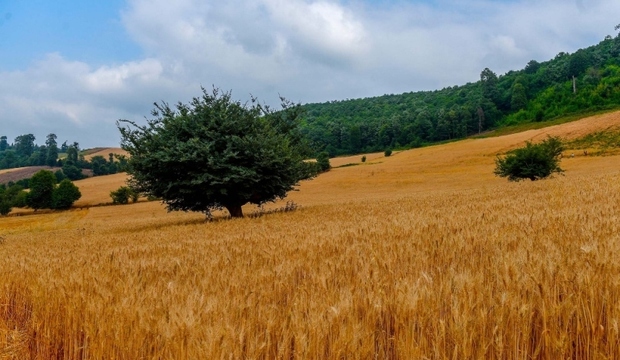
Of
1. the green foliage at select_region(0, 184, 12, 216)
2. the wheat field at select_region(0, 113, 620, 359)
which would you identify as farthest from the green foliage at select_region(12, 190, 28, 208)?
the wheat field at select_region(0, 113, 620, 359)

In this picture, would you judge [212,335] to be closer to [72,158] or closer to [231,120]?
[231,120]

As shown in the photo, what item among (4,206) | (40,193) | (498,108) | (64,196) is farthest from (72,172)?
(498,108)

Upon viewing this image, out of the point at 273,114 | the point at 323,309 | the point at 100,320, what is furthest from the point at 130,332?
the point at 273,114

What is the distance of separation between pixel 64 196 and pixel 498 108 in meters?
129

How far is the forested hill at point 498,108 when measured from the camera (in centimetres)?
12188

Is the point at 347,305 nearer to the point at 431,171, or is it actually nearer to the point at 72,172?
the point at 431,171

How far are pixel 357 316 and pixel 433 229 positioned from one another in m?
4.94

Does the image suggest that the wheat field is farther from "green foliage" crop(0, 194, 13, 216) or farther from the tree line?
the tree line

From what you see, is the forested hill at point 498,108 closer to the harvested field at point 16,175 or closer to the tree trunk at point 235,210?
the harvested field at point 16,175

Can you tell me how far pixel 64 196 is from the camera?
75812 millimetres

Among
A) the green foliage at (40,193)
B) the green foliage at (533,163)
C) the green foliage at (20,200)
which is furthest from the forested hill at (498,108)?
the green foliage at (533,163)

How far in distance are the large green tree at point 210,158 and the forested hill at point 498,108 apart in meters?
92.6

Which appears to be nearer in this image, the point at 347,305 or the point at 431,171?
the point at 347,305

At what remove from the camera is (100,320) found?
2945 millimetres
